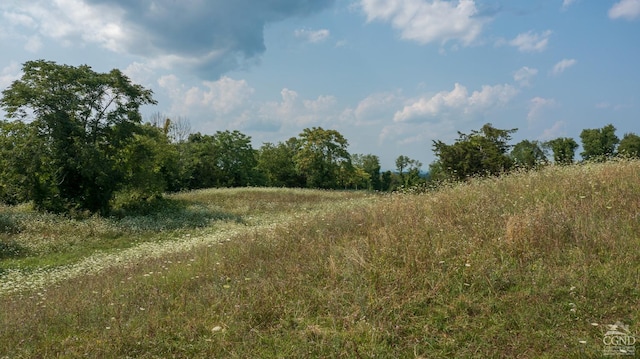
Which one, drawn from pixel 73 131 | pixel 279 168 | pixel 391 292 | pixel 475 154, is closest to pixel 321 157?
pixel 279 168

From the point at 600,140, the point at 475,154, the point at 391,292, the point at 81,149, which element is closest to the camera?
the point at 391,292

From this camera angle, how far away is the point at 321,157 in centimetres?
5959

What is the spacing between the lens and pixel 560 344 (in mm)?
3973

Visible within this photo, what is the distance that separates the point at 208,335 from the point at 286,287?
1278 mm

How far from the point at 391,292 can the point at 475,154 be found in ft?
111

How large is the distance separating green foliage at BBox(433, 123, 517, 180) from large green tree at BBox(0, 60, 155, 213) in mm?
25055

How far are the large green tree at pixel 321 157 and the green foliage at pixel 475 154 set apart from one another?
22.5 metres

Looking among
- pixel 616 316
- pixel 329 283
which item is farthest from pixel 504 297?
pixel 329 283

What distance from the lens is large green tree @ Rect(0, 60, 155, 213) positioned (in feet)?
76.1

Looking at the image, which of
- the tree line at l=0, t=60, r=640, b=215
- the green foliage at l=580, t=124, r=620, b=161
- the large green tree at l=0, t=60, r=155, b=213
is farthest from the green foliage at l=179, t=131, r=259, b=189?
the green foliage at l=580, t=124, r=620, b=161

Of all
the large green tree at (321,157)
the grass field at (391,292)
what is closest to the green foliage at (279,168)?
the large green tree at (321,157)

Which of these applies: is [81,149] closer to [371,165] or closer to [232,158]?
[232,158]

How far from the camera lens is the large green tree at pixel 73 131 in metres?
23.2

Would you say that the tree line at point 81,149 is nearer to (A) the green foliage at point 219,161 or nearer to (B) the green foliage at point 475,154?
(B) the green foliage at point 475,154
